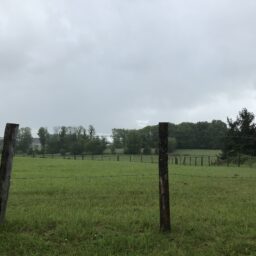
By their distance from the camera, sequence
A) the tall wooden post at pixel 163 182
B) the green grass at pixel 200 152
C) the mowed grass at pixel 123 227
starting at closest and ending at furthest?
1. the mowed grass at pixel 123 227
2. the tall wooden post at pixel 163 182
3. the green grass at pixel 200 152

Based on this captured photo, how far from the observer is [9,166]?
24.9ft

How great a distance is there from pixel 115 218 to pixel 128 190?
538 centimetres

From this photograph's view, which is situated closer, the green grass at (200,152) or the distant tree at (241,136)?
the distant tree at (241,136)

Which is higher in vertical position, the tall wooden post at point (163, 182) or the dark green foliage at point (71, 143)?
the dark green foliage at point (71, 143)

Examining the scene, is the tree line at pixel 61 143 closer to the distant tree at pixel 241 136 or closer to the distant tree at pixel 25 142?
the distant tree at pixel 25 142

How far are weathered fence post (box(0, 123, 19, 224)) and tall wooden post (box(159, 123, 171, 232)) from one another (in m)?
2.49

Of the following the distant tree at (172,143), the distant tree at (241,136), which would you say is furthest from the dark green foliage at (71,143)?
the distant tree at (241,136)

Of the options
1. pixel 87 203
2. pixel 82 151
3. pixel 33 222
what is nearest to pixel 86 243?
pixel 33 222

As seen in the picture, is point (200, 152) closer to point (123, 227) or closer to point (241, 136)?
point (241, 136)

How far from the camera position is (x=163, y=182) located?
7301 mm

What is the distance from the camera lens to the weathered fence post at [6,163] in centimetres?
750

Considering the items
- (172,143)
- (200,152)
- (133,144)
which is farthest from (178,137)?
(133,144)

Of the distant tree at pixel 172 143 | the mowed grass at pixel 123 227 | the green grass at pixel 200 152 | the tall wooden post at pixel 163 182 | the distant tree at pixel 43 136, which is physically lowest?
the mowed grass at pixel 123 227

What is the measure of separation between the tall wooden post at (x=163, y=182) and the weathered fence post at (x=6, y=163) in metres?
2.49
